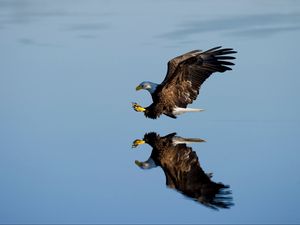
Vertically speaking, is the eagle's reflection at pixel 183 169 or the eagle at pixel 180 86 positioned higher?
the eagle at pixel 180 86

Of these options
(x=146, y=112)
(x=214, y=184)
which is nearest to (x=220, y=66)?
(x=146, y=112)

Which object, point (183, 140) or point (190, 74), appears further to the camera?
point (190, 74)

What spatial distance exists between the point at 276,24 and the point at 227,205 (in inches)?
293

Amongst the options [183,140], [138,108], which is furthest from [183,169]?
[138,108]

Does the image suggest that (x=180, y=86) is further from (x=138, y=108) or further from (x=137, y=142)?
(x=137, y=142)

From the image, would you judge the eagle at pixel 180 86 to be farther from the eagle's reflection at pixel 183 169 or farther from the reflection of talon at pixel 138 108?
the eagle's reflection at pixel 183 169

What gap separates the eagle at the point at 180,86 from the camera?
9423 mm

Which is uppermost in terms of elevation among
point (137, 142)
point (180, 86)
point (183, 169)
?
point (180, 86)

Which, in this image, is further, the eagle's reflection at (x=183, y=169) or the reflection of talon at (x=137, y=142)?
the reflection of talon at (x=137, y=142)

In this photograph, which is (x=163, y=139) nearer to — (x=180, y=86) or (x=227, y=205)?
(x=180, y=86)

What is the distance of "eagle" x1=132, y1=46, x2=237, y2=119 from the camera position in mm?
9423

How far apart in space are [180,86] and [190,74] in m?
0.19

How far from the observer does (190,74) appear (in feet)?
30.8

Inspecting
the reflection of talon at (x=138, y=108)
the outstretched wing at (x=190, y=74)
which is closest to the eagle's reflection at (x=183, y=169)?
the reflection of talon at (x=138, y=108)
